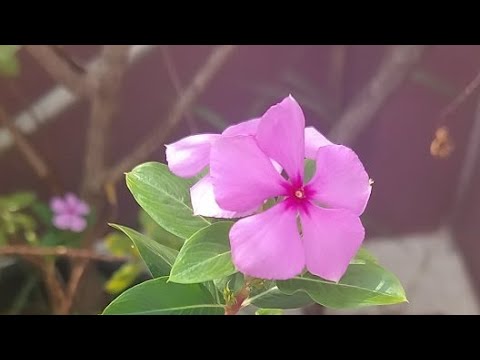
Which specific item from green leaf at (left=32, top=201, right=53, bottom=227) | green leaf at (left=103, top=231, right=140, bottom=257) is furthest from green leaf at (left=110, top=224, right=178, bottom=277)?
green leaf at (left=32, top=201, right=53, bottom=227)

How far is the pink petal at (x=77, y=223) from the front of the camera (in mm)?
1160

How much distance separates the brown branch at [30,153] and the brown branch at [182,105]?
0.12 m

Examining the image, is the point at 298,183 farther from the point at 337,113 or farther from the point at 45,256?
the point at 337,113

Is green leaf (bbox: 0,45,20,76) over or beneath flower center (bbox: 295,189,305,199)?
over

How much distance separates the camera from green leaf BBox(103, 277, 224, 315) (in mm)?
332

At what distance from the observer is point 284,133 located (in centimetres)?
30

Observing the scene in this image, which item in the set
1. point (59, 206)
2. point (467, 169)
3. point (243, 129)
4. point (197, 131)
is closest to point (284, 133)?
point (243, 129)

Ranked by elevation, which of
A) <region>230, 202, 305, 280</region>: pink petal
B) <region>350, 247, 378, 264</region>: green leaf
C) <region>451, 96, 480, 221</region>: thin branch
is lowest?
<region>230, 202, 305, 280</region>: pink petal

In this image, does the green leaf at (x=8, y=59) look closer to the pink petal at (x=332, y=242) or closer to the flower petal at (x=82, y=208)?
the flower petal at (x=82, y=208)

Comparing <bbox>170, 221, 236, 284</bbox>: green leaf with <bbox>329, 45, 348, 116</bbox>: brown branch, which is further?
<bbox>329, 45, 348, 116</bbox>: brown branch

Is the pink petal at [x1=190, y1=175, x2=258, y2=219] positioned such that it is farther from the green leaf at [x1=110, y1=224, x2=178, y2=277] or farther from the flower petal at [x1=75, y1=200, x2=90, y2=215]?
the flower petal at [x1=75, y1=200, x2=90, y2=215]

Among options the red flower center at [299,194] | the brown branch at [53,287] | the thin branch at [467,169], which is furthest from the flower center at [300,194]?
the thin branch at [467,169]

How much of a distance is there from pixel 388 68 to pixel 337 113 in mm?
343

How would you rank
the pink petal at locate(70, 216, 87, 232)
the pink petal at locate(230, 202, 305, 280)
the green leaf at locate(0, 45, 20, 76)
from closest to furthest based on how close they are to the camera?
the pink petal at locate(230, 202, 305, 280), the green leaf at locate(0, 45, 20, 76), the pink petal at locate(70, 216, 87, 232)
